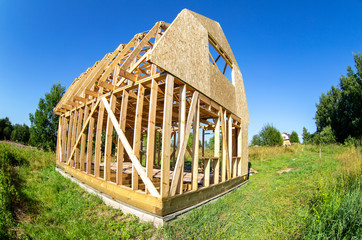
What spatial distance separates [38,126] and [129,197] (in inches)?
614

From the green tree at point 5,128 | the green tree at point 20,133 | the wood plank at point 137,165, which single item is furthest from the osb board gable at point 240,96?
the green tree at point 5,128

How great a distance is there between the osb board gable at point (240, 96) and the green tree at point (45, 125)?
1581 centimetres

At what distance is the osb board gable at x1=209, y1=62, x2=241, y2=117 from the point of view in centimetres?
667

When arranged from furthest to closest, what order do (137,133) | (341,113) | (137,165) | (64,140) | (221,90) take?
(341,113), (64,140), (221,90), (137,133), (137,165)

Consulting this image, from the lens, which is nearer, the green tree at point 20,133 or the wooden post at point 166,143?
the wooden post at point 166,143

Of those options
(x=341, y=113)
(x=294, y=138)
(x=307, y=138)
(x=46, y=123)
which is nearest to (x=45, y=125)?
(x=46, y=123)

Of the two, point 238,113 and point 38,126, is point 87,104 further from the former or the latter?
point 38,126

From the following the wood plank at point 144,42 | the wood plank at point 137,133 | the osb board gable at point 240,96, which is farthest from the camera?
the osb board gable at point 240,96

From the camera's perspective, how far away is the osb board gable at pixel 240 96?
367 inches

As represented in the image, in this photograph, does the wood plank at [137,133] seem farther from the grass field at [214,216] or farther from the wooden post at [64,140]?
the wooden post at [64,140]

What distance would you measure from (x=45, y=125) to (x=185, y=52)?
16.5 m

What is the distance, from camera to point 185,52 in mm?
5348

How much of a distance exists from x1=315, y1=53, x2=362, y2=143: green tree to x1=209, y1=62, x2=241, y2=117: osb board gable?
2204 centimetres

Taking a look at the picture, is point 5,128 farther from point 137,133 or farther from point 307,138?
point 307,138
